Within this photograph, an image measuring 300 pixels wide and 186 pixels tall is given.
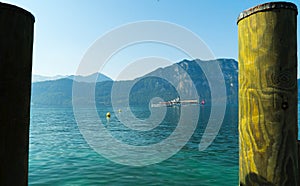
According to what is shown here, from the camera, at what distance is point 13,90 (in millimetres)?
1854

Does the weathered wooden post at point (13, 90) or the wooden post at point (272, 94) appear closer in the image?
the weathered wooden post at point (13, 90)

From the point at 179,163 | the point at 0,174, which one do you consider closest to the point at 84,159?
the point at 179,163

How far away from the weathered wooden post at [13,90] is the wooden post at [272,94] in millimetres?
1910

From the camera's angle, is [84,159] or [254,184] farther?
[84,159]

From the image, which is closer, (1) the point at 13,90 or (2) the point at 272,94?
(1) the point at 13,90

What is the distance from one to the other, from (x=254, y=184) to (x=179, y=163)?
14.8 metres

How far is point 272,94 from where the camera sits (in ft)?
7.12

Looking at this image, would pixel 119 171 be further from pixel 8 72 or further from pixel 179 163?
pixel 8 72

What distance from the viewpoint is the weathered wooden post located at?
71.5 inches

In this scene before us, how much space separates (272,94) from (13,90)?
212 centimetres

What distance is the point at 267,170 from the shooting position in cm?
216

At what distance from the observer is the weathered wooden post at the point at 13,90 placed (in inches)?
71.5

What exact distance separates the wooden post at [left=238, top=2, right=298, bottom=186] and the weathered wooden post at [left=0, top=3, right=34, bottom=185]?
191cm

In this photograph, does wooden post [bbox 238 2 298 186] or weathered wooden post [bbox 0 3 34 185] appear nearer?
weathered wooden post [bbox 0 3 34 185]
